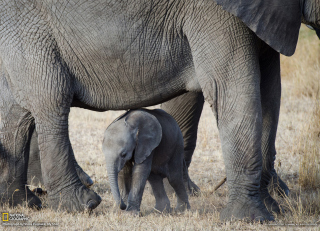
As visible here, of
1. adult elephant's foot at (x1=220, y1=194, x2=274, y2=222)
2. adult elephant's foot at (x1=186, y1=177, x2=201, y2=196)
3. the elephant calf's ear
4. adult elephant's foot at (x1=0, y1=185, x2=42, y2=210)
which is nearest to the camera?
adult elephant's foot at (x1=220, y1=194, x2=274, y2=222)

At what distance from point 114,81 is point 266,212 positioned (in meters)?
1.77

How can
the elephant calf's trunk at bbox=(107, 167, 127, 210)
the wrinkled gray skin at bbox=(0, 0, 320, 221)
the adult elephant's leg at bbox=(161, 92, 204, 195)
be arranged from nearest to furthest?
1. the wrinkled gray skin at bbox=(0, 0, 320, 221)
2. the elephant calf's trunk at bbox=(107, 167, 127, 210)
3. the adult elephant's leg at bbox=(161, 92, 204, 195)

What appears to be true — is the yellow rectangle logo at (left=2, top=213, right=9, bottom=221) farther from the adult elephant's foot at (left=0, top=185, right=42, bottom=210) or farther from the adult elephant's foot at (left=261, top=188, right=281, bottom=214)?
the adult elephant's foot at (left=261, top=188, right=281, bottom=214)

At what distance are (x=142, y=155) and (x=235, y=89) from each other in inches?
42.3

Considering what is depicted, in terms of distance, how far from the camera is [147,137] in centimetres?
473

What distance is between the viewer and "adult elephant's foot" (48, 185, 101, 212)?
4.74m

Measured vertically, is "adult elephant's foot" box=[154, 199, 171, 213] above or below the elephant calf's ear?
below

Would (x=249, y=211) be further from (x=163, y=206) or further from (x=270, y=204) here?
(x=163, y=206)

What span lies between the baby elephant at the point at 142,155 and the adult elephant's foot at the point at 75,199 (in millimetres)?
308

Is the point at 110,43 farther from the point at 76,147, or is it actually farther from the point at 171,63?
the point at 76,147

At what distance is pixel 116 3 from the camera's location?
4.39 m

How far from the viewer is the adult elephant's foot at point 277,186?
17.3 feet

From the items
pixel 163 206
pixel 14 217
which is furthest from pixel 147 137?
pixel 14 217

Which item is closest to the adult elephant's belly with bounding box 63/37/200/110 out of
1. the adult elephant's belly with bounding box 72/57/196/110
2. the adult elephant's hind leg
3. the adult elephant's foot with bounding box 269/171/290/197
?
the adult elephant's belly with bounding box 72/57/196/110
